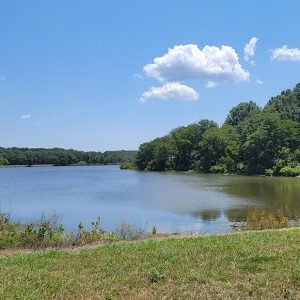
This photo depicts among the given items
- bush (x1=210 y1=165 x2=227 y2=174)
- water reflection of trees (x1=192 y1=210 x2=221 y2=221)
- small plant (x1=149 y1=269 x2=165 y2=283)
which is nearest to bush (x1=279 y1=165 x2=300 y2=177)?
bush (x1=210 y1=165 x2=227 y2=174)

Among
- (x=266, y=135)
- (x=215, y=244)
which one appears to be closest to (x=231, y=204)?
(x=215, y=244)

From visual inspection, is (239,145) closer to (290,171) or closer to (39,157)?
(290,171)

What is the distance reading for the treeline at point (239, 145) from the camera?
78875 mm

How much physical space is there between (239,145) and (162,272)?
85.0 metres

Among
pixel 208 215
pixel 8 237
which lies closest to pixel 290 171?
pixel 208 215

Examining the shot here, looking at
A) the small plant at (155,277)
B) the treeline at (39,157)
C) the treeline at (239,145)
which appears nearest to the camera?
the small plant at (155,277)

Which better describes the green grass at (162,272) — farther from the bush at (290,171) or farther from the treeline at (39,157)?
the treeline at (39,157)

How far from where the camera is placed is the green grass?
629cm

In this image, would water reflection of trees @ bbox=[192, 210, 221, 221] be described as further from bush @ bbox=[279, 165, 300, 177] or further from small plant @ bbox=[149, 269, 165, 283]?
bush @ bbox=[279, 165, 300, 177]

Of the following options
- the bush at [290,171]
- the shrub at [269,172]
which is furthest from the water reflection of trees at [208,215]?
the shrub at [269,172]

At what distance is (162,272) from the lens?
7.31m

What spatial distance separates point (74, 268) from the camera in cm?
793

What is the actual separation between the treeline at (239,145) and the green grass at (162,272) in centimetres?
6416

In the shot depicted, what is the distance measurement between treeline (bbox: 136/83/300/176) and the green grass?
210 ft
